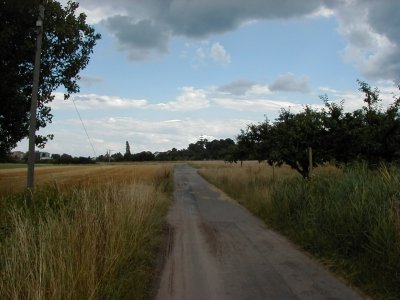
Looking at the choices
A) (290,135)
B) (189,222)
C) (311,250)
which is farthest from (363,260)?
(290,135)

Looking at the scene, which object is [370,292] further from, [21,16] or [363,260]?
[21,16]

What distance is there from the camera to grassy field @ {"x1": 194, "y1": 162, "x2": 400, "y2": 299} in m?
Answer: 7.41

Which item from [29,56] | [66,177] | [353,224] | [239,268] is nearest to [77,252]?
[239,268]

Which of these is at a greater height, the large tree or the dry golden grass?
the large tree

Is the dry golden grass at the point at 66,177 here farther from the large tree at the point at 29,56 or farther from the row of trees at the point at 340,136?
the row of trees at the point at 340,136

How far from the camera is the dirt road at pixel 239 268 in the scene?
693 cm

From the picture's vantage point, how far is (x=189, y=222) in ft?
49.0

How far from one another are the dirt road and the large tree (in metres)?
7.52

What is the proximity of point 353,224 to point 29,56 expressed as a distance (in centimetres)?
1231

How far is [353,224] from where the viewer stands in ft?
29.5

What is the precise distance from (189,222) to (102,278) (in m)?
8.75

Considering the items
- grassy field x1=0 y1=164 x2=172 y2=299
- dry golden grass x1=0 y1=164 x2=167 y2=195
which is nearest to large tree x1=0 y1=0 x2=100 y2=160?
dry golden grass x1=0 y1=164 x2=167 y2=195

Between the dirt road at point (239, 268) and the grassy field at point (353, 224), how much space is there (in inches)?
15.8

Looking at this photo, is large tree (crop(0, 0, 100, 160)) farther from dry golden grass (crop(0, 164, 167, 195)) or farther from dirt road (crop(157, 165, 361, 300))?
dirt road (crop(157, 165, 361, 300))
